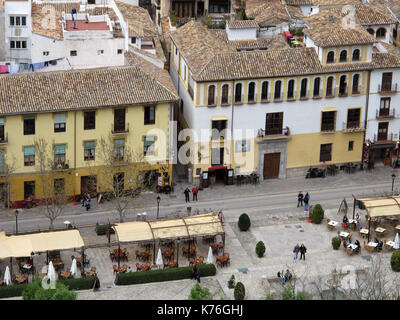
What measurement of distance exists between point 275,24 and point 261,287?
40.0 m

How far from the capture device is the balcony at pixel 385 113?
94625 millimetres

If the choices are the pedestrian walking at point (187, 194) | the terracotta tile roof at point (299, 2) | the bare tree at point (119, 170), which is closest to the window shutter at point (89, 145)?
the bare tree at point (119, 170)

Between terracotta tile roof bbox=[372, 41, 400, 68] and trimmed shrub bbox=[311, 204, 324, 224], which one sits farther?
terracotta tile roof bbox=[372, 41, 400, 68]

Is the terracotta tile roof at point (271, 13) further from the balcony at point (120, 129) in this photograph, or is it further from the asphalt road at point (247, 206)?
the balcony at point (120, 129)

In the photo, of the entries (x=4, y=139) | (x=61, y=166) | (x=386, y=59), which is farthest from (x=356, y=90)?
(x=4, y=139)

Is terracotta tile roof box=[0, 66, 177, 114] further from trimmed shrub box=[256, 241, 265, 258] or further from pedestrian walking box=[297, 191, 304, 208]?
trimmed shrub box=[256, 241, 265, 258]

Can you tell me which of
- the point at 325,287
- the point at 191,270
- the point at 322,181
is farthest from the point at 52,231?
the point at 322,181

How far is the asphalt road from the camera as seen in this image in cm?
8350

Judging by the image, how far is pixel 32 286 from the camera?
6312 cm

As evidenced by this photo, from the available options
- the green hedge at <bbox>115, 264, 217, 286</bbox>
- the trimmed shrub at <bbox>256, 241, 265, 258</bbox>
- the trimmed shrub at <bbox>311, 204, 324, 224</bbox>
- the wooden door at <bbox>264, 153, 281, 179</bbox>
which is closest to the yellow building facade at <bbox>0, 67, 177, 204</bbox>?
the wooden door at <bbox>264, 153, 281, 179</bbox>

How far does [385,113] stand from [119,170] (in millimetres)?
29149

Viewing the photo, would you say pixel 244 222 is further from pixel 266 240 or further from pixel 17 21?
pixel 17 21

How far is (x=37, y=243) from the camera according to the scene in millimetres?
73500

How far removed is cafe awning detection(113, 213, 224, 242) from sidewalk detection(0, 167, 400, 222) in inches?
350
